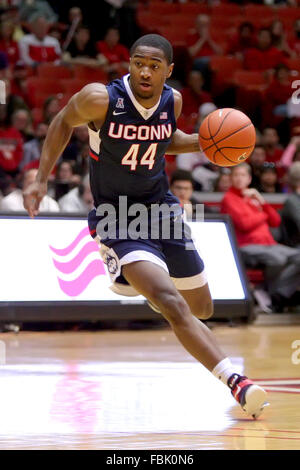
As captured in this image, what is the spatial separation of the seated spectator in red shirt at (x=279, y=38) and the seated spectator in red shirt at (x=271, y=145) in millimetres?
2927

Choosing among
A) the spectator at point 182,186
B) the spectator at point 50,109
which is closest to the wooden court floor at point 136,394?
the spectator at point 182,186

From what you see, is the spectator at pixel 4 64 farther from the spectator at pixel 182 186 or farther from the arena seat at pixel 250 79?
the spectator at pixel 182 186

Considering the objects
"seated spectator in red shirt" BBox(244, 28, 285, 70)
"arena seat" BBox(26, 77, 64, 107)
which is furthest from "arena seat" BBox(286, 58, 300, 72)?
"arena seat" BBox(26, 77, 64, 107)

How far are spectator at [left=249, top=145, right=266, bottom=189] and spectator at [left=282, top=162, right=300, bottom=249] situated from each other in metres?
1.39

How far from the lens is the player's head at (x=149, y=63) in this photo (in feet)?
18.8

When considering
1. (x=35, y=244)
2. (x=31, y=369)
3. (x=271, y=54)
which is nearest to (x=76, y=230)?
(x=35, y=244)

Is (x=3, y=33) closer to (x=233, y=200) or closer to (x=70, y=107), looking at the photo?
(x=233, y=200)

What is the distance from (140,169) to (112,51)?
1105cm

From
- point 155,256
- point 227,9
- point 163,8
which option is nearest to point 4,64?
point 163,8

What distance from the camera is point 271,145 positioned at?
1487 cm

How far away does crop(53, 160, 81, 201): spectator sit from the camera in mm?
11797

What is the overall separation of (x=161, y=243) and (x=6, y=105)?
27.7 feet

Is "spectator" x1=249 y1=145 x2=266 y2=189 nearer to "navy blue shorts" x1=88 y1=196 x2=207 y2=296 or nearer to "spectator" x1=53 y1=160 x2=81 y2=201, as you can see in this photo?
"spectator" x1=53 y1=160 x2=81 y2=201

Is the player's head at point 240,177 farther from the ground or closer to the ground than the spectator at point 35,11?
closer to the ground
